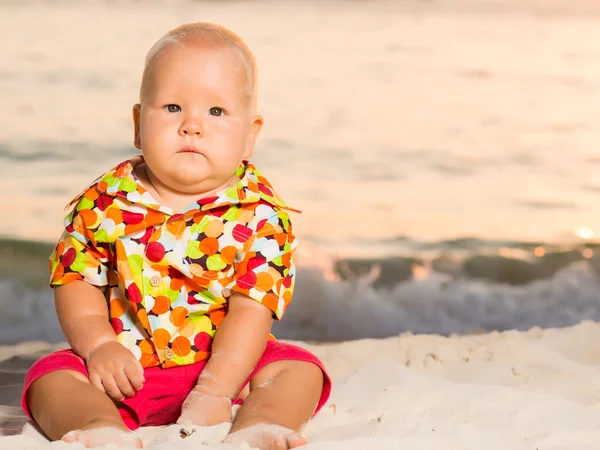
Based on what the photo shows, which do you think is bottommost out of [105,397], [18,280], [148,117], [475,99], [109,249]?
[18,280]

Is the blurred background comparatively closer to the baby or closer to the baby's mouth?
the baby

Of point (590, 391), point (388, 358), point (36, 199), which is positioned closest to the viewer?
point (590, 391)

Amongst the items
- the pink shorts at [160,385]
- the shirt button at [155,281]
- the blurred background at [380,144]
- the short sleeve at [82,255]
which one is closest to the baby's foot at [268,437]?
the pink shorts at [160,385]

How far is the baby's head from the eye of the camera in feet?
7.23

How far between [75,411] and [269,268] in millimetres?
531

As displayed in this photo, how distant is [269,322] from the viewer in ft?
7.30

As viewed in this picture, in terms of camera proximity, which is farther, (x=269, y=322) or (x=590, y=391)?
(x=590, y=391)

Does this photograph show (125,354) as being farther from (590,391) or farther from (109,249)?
(590,391)

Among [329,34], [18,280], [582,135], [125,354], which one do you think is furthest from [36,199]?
[582,135]

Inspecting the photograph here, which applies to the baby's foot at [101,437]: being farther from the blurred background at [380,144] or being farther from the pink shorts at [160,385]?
the blurred background at [380,144]

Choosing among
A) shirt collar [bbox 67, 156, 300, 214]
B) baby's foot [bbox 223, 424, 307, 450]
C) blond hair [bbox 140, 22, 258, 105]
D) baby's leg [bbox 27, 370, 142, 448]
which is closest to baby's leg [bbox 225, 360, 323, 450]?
baby's foot [bbox 223, 424, 307, 450]

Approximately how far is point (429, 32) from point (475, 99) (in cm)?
72

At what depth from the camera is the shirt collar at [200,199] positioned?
2.25m

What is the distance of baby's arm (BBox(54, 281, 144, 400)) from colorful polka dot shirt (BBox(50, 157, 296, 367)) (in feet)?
0.11
